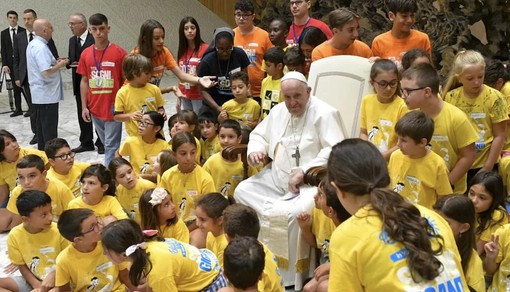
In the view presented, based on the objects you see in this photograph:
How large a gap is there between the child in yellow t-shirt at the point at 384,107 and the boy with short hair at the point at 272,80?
3.72ft

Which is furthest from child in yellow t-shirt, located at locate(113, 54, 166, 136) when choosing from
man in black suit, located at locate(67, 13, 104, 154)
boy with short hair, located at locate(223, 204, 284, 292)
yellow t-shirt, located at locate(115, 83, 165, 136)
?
boy with short hair, located at locate(223, 204, 284, 292)

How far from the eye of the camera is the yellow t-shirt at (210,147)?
17.7 ft

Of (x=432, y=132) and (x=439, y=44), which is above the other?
(x=432, y=132)

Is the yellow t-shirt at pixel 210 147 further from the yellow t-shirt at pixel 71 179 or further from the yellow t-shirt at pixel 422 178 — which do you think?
the yellow t-shirt at pixel 422 178

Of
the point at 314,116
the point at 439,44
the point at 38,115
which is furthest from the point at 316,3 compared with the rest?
the point at 314,116

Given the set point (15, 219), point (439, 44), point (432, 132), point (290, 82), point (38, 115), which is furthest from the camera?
point (439, 44)

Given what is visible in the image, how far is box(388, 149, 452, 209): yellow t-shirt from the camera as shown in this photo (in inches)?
148

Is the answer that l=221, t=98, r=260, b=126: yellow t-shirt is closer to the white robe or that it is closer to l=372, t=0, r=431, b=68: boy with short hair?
the white robe

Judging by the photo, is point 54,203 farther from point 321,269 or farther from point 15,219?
point 321,269

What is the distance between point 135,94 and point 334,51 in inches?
65.4

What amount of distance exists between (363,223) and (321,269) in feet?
5.58

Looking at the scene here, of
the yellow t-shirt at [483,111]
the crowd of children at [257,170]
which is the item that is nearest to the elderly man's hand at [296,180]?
the crowd of children at [257,170]

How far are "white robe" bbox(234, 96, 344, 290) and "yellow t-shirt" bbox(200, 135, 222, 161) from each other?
2.49 feet

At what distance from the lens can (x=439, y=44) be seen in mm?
7770
